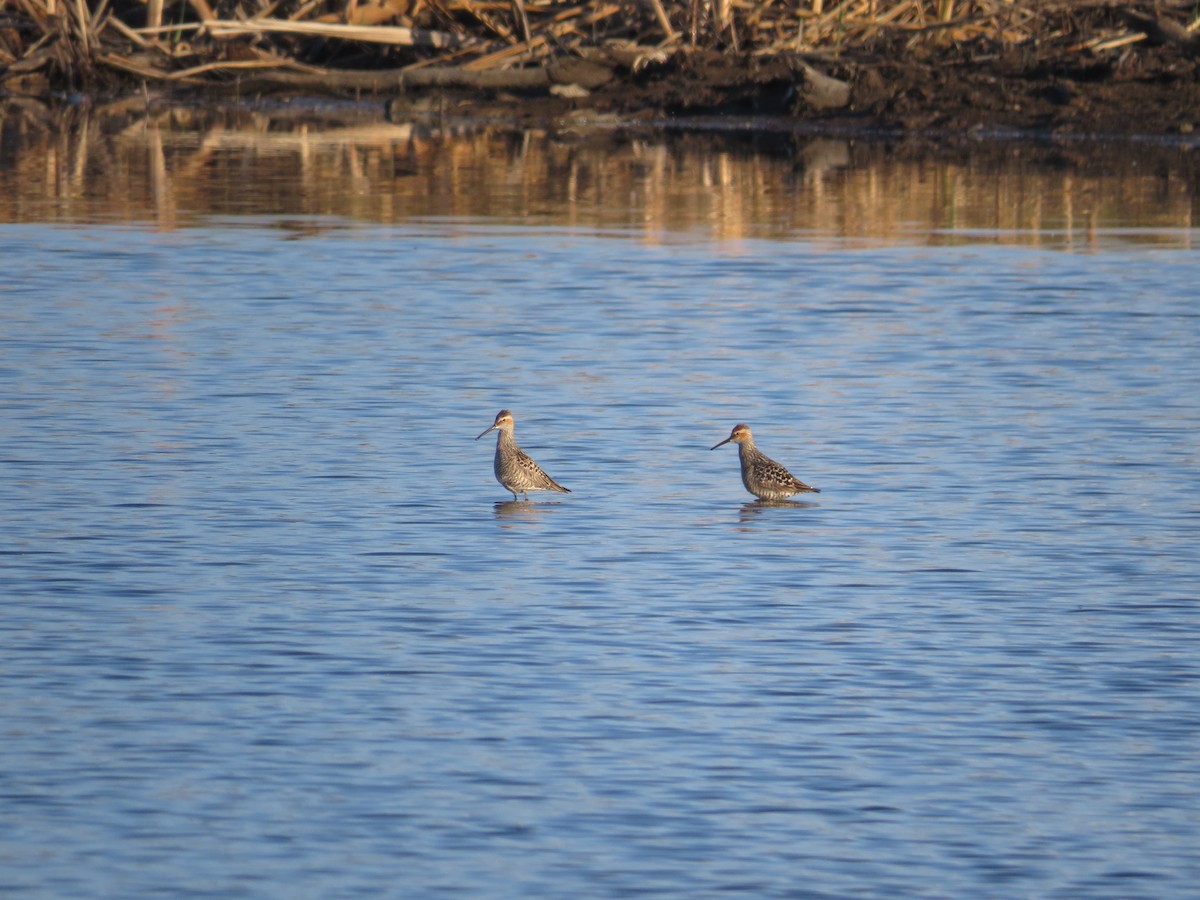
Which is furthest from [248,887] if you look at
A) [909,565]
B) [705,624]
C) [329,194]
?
[329,194]

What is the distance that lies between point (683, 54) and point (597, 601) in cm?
2429

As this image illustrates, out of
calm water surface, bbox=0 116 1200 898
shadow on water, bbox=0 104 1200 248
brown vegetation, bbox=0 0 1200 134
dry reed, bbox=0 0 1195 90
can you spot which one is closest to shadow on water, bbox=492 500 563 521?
calm water surface, bbox=0 116 1200 898

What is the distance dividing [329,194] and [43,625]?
59.7 feet

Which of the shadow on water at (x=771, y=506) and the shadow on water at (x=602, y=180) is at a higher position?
the shadow on water at (x=602, y=180)

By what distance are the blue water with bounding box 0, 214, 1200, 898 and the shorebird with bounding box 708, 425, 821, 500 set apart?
0.22m

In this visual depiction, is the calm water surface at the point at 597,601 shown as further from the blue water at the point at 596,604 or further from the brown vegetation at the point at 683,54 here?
the brown vegetation at the point at 683,54

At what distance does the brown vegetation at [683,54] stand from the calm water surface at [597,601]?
11971mm

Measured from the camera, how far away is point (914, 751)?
8.57 meters

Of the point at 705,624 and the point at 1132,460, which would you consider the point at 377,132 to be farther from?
the point at 705,624

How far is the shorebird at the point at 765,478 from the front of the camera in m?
12.6

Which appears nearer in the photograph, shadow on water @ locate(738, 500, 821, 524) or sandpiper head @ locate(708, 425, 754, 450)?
shadow on water @ locate(738, 500, 821, 524)

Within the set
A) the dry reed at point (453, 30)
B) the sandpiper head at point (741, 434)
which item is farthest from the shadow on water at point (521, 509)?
the dry reed at point (453, 30)

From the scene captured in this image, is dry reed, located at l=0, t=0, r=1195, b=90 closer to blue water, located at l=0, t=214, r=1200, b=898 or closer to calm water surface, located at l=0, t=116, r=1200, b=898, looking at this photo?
calm water surface, located at l=0, t=116, r=1200, b=898

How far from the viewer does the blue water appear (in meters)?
7.70
